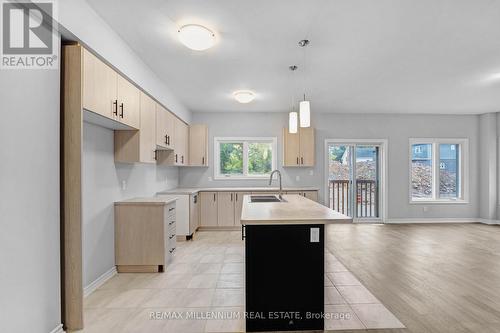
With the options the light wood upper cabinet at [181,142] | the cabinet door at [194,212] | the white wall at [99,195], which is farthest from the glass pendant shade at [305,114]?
the cabinet door at [194,212]

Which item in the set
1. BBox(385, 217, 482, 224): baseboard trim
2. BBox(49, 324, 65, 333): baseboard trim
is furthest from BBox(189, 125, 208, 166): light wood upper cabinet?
BBox(385, 217, 482, 224): baseboard trim

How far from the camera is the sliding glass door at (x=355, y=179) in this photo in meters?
6.61

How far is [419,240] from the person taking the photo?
4.93 m

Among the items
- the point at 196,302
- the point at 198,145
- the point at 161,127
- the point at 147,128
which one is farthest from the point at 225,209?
the point at 196,302

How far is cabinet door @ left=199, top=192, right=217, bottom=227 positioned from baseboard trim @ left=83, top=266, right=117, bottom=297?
244 cm

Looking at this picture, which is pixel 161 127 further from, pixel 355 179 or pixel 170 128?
pixel 355 179

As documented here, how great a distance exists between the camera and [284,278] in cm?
220

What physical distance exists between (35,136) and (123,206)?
1.65 metres

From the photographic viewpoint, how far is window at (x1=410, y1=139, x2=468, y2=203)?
6676 mm

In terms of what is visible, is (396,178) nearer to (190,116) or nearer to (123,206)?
(190,116)

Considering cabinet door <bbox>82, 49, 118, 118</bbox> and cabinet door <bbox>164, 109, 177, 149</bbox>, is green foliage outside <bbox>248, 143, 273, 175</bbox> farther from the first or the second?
cabinet door <bbox>82, 49, 118, 118</bbox>

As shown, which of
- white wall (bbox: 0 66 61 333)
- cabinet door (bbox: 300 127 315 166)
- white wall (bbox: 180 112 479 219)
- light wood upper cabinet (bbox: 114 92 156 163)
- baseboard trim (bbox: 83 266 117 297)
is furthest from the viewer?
white wall (bbox: 180 112 479 219)

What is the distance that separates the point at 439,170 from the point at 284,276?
6.37 metres

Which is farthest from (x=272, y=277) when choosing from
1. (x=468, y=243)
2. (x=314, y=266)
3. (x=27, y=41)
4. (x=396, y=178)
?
(x=396, y=178)
